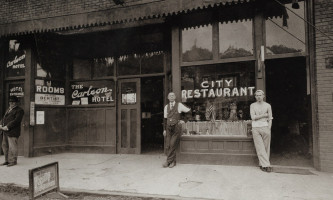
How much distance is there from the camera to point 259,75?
22.9ft

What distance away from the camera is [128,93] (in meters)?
9.44

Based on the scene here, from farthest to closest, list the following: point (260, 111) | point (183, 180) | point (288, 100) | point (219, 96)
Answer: point (288, 100) → point (219, 96) → point (260, 111) → point (183, 180)

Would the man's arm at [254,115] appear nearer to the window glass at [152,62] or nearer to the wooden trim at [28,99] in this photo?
the window glass at [152,62]

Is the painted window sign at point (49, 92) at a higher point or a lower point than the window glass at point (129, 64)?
lower

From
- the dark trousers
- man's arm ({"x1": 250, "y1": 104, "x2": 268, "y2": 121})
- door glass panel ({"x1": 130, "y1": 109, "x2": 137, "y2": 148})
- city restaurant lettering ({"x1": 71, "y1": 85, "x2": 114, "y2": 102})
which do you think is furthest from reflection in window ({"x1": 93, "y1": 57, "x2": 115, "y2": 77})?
man's arm ({"x1": 250, "y1": 104, "x2": 268, "y2": 121})

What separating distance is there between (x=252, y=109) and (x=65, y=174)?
4.90 metres

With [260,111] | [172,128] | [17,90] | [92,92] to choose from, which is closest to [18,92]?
[17,90]

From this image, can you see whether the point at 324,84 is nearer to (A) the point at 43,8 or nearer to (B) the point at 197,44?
(B) the point at 197,44

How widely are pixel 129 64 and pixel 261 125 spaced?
5.03 metres

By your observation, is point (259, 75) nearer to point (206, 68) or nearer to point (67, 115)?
point (206, 68)

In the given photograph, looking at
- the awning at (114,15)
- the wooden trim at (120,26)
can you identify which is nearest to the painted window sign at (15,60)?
the awning at (114,15)

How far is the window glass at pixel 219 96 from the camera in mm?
7316

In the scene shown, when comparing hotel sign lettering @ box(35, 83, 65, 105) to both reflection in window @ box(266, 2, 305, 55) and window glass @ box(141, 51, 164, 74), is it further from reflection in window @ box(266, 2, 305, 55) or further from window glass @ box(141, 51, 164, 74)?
reflection in window @ box(266, 2, 305, 55)

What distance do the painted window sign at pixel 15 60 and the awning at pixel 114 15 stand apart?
844mm
